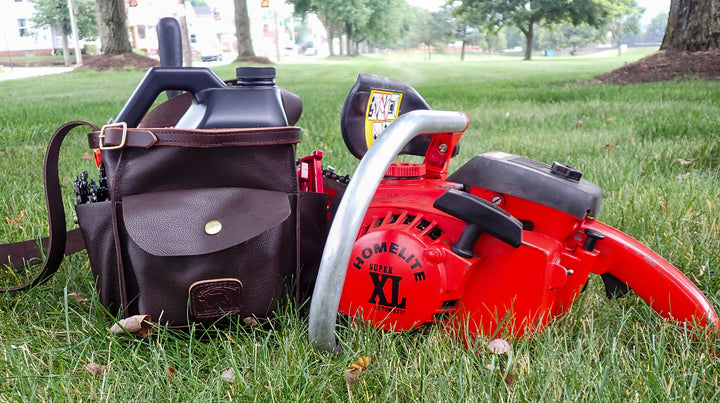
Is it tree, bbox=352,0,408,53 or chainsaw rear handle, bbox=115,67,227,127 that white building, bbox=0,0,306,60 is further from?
chainsaw rear handle, bbox=115,67,227,127

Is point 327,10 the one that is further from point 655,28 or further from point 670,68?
point 655,28

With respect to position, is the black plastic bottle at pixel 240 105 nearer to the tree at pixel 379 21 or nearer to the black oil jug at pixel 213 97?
the black oil jug at pixel 213 97

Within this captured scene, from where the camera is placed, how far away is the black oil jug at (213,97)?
4.39ft

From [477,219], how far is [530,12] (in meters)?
41.6

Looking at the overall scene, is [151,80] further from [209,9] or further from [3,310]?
[209,9]

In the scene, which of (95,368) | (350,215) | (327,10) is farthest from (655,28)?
(95,368)

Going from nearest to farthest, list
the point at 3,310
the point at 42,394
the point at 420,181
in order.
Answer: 1. the point at 42,394
2. the point at 420,181
3. the point at 3,310

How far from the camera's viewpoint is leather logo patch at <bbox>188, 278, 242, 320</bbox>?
1.32 metres

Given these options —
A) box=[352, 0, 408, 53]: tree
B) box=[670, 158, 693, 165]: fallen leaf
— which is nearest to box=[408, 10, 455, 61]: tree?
box=[352, 0, 408, 53]: tree

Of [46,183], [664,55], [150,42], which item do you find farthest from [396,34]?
[46,183]

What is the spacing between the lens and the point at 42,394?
118cm

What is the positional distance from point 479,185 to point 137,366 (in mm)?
871

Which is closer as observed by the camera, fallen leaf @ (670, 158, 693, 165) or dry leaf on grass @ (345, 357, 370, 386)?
dry leaf on grass @ (345, 357, 370, 386)

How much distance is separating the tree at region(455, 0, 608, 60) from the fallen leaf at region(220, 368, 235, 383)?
3753 centimetres
